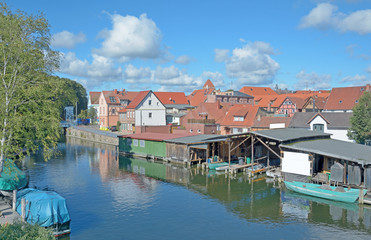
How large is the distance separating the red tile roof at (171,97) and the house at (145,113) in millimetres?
15563

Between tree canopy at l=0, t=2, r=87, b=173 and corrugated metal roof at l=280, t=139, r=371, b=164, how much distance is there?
23.7 meters

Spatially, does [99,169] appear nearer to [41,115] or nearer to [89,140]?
[41,115]

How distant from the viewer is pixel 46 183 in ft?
113

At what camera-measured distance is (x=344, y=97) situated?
74000 mm

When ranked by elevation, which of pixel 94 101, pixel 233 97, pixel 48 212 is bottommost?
pixel 48 212

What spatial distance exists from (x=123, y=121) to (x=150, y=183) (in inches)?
1775

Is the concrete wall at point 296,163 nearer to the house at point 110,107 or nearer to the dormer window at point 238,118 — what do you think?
the dormer window at point 238,118

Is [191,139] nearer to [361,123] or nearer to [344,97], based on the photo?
[361,123]

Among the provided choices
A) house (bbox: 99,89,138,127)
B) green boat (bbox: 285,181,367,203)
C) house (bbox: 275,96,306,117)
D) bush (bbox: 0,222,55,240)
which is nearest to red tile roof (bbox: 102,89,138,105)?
house (bbox: 99,89,138,127)

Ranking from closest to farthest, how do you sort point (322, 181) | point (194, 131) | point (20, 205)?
point (20, 205) → point (322, 181) → point (194, 131)

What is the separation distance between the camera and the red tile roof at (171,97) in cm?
9204

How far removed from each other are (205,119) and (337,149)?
33.7 metres

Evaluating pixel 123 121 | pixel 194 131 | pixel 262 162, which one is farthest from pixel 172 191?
pixel 123 121

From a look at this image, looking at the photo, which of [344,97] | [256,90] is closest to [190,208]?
[344,97]
